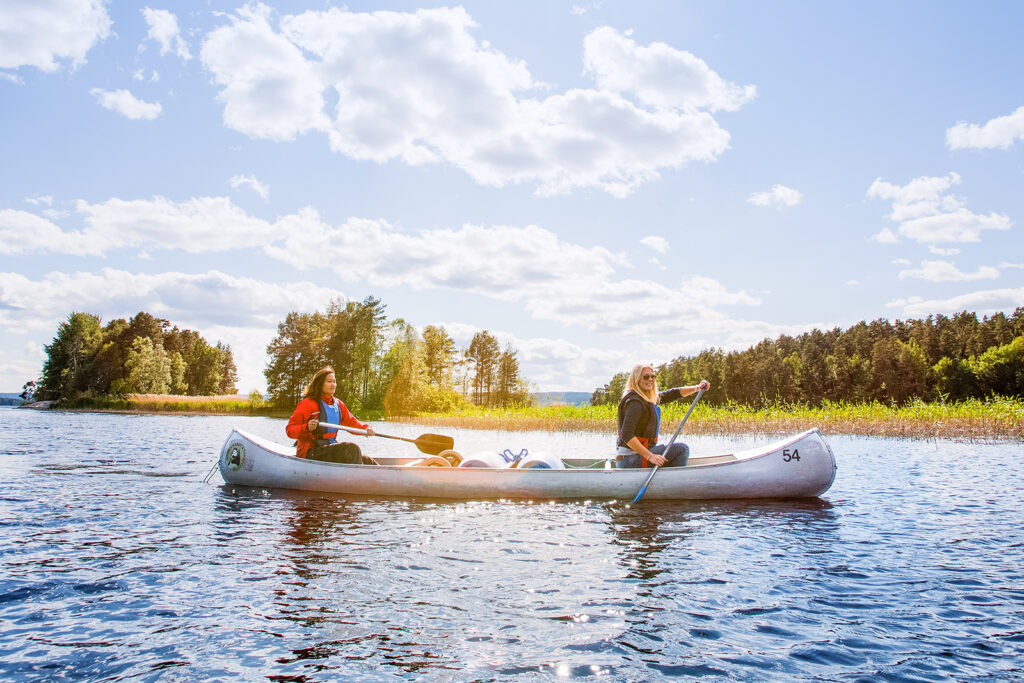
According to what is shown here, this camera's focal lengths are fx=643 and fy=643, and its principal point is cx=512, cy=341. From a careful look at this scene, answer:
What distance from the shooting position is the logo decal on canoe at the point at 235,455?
10766 millimetres

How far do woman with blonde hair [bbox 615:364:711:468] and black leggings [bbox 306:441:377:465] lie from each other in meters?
4.19

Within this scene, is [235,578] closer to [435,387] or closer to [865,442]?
[865,442]

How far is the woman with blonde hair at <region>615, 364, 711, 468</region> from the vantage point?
889 cm

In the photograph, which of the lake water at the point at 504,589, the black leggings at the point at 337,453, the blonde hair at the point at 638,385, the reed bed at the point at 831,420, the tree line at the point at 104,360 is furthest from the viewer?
the tree line at the point at 104,360

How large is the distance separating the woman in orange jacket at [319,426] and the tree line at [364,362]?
38.2 m

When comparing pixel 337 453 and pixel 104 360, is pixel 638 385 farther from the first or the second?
pixel 104 360

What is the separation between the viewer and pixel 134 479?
1188 cm

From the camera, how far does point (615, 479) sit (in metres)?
9.31

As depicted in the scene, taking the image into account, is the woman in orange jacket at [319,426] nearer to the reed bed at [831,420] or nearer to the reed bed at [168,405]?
the reed bed at [831,420]

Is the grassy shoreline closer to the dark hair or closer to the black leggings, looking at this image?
the black leggings

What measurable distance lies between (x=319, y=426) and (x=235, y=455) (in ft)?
5.52

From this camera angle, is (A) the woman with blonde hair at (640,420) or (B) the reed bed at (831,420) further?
(B) the reed bed at (831,420)

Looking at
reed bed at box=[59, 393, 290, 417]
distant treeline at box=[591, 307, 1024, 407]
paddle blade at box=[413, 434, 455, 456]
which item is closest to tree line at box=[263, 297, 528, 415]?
reed bed at box=[59, 393, 290, 417]

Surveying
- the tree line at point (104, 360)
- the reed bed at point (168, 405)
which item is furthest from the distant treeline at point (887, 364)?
the tree line at point (104, 360)
